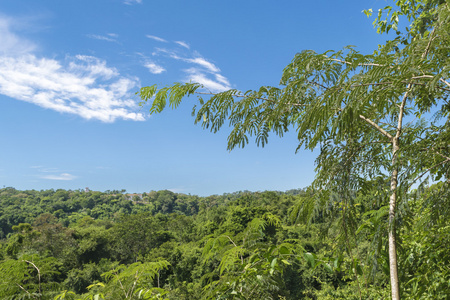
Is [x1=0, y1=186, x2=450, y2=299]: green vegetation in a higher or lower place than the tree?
lower

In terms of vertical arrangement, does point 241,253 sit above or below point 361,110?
below

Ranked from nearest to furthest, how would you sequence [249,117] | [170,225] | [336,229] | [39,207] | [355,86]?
[355,86], [336,229], [249,117], [170,225], [39,207]

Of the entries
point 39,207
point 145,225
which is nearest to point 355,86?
point 145,225

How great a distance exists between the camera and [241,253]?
166 cm

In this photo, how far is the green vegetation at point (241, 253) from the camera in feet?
5.02

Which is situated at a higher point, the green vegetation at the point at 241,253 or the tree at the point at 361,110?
the tree at the point at 361,110

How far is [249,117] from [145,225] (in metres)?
27.3

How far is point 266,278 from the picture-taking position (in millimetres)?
1262

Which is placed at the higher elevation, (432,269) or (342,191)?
(342,191)

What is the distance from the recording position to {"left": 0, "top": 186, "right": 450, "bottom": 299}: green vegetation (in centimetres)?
153

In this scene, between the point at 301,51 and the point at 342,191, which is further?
the point at 301,51

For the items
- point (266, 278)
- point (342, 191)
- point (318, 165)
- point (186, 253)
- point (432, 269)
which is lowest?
point (186, 253)

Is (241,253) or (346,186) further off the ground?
(346,186)

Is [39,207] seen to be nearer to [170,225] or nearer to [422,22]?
[170,225]
